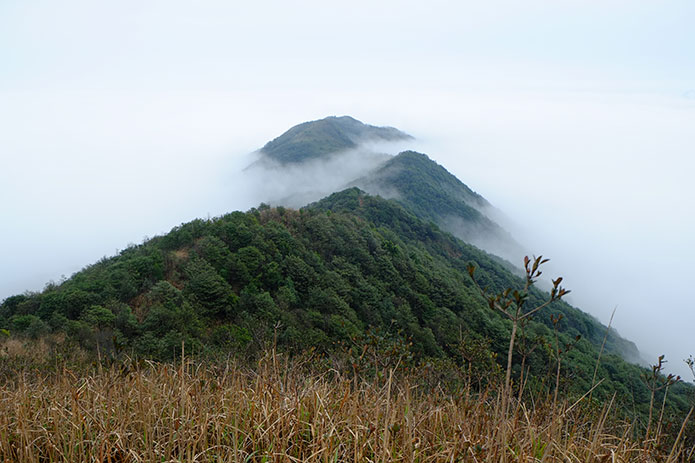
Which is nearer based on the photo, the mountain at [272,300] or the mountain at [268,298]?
the mountain at [272,300]

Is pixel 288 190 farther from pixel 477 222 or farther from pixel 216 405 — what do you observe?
pixel 216 405

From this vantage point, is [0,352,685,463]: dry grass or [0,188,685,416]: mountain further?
Answer: [0,188,685,416]: mountain

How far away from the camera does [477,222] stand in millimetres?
118375

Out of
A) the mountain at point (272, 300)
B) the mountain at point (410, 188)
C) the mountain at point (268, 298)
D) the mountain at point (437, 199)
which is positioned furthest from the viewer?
the mountain at point (410, 188)

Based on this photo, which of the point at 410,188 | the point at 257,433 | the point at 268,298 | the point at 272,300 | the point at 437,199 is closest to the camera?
the point at 257,433

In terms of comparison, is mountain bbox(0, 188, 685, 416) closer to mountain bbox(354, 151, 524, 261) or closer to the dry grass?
the dry grass

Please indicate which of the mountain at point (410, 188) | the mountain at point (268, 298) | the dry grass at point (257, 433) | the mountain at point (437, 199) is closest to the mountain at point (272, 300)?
the mountain at point (268, 298)

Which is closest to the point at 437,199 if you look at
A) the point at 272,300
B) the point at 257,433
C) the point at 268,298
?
the point at 272,300

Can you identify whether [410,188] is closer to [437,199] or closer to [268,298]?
[437,199]

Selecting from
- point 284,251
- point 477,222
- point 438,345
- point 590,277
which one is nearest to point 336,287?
point 284,251

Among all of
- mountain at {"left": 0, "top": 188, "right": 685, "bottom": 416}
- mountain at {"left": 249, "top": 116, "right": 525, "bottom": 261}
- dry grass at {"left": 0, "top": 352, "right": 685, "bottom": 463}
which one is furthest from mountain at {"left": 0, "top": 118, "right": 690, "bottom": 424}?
mountain at {"left": 249, "top": 116, "right": 525, "bottom": 261}

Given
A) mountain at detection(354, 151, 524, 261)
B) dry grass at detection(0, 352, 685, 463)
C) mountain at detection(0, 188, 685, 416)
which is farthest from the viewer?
mountain at detection(354, 151, 524, 261)

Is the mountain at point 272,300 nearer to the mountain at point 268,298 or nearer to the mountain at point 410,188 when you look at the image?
the mountain at point 268,298

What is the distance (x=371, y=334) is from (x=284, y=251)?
25583 millimetres
